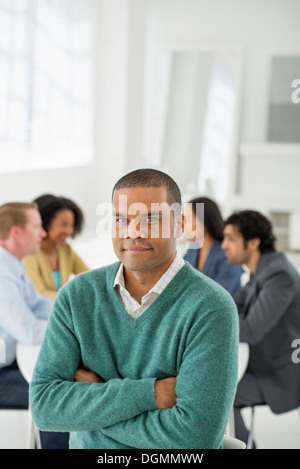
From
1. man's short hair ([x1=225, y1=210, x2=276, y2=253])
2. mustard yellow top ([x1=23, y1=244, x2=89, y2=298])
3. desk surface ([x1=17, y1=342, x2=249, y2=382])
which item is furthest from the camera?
mustard yellow top ([x1=23, y1=244, x2=89, y2=298])

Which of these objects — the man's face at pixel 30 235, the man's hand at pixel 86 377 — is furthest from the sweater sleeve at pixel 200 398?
the man's face at pixel 30 235

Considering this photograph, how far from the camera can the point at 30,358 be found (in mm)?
1901

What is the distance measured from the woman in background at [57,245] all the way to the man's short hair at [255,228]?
2.68ft

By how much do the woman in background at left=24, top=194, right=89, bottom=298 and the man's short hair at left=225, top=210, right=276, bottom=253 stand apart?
82 cm

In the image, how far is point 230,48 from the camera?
7.62 m

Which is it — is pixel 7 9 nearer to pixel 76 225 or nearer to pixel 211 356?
pixel 76 225

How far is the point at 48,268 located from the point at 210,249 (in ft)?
2.37

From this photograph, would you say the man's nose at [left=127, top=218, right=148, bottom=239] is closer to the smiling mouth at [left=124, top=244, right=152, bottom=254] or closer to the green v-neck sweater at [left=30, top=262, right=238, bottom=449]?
the smiling mouth at [left=124, top=244, right=152, bottom=254]

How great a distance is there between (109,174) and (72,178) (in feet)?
2.62

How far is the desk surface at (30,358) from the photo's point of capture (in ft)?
5.87

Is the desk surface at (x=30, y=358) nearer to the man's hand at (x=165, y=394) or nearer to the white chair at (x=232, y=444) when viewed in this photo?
the white chair at (x=232, y=444)

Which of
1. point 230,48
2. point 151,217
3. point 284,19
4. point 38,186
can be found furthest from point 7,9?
point 151,217

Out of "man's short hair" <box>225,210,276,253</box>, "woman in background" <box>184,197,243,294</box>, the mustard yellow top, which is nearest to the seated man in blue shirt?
the mustard yellow top

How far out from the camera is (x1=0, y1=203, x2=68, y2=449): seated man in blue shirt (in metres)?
2.01
